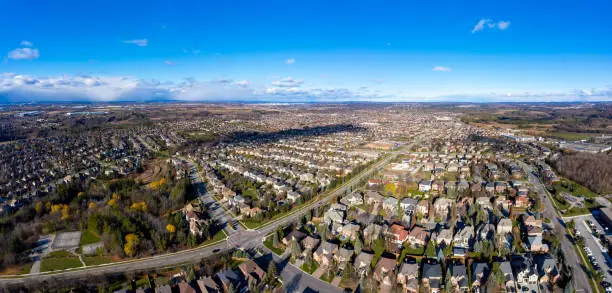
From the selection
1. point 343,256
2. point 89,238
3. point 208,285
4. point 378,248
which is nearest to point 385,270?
point 343,256

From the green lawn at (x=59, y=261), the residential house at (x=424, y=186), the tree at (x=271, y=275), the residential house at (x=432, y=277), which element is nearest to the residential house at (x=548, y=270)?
the residential house at (x=432, y=277)

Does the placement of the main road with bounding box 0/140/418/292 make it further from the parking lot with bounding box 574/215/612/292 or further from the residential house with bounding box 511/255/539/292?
the parking lot with bounding box 574/215/612/292

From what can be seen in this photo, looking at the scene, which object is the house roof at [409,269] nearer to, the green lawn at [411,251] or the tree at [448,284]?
the tree at [448,284]

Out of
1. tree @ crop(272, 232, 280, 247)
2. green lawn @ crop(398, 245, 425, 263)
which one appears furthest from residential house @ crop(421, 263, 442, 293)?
tree @ crop(272, 232, 280, 247)

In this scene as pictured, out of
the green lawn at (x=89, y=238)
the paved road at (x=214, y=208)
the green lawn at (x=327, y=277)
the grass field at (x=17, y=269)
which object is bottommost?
the grass field at (x=17, y=269)

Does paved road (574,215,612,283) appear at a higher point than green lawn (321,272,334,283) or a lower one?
higher

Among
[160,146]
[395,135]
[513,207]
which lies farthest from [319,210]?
[395,135]
